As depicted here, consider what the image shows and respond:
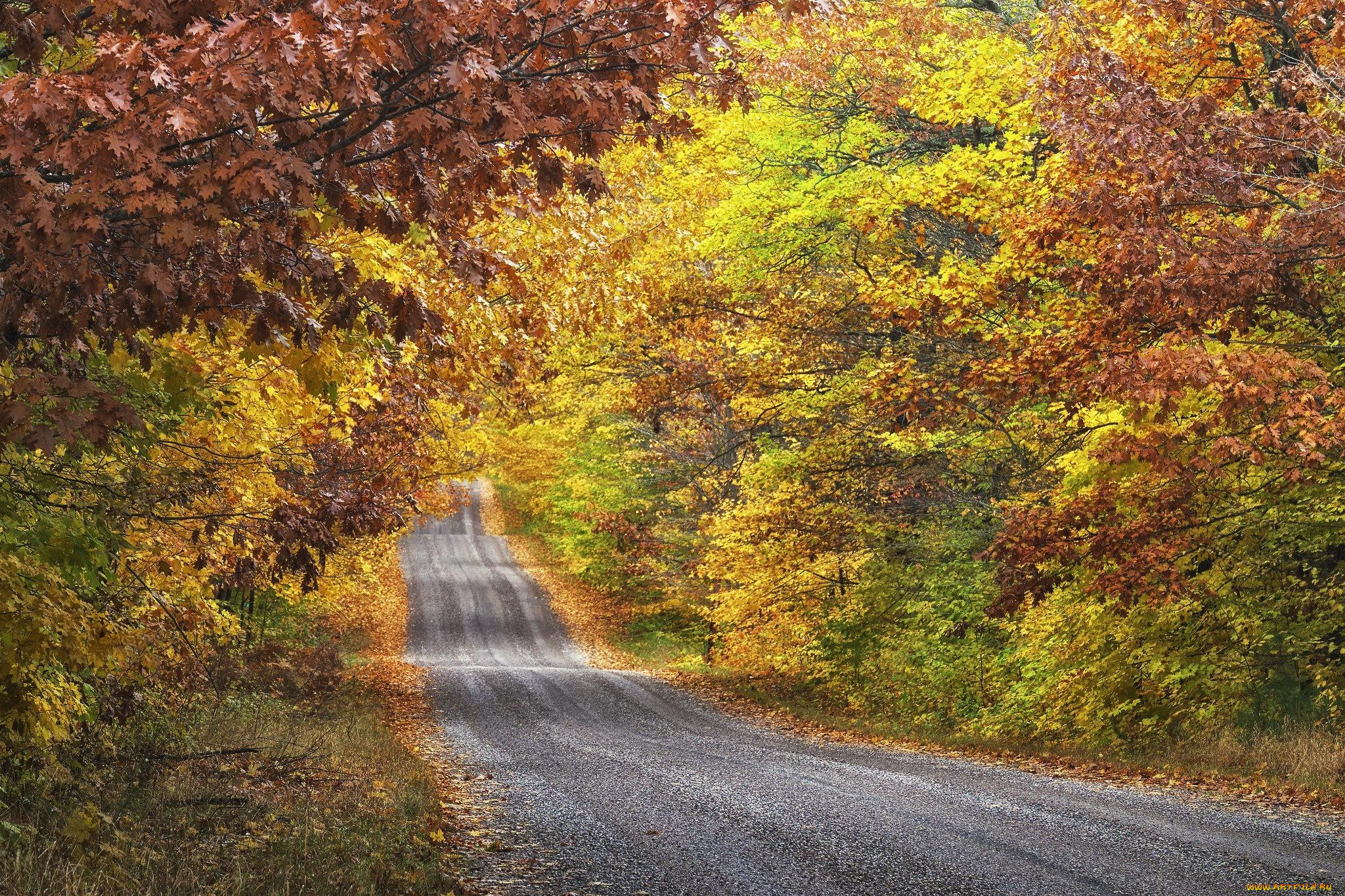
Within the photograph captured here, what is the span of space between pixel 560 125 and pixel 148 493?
426cm

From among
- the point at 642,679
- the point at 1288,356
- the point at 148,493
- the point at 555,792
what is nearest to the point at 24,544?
the point at 148,493

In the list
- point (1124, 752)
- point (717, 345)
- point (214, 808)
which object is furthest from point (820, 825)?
point (717, 345)

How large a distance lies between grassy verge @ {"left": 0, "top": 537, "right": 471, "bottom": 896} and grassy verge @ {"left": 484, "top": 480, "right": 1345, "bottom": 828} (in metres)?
6.84

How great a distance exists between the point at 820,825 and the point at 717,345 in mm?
12220

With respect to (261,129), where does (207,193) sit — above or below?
below

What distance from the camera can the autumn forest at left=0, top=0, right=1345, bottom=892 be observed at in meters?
4.38

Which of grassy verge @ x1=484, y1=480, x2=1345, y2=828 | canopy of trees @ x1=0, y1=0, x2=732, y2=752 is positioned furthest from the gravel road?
canopy of trees @ x1=0, y1=0, x2=732, y2=752

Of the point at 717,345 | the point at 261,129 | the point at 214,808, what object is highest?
the point at 717,345

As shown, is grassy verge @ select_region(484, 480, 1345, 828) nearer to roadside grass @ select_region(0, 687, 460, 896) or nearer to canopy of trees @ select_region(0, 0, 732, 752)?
roadside grass @ select_region(0, 687, 460, 896)

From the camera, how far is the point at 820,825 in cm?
946

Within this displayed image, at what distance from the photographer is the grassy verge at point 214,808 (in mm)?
6121

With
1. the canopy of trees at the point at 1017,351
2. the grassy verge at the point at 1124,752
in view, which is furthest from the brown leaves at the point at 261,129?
the grassy verge at the point at 1124,752

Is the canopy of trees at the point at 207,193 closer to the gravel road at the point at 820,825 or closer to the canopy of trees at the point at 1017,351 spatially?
the canopy of trees at the point at 1017,351

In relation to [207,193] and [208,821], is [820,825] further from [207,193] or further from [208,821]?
[207,193]
